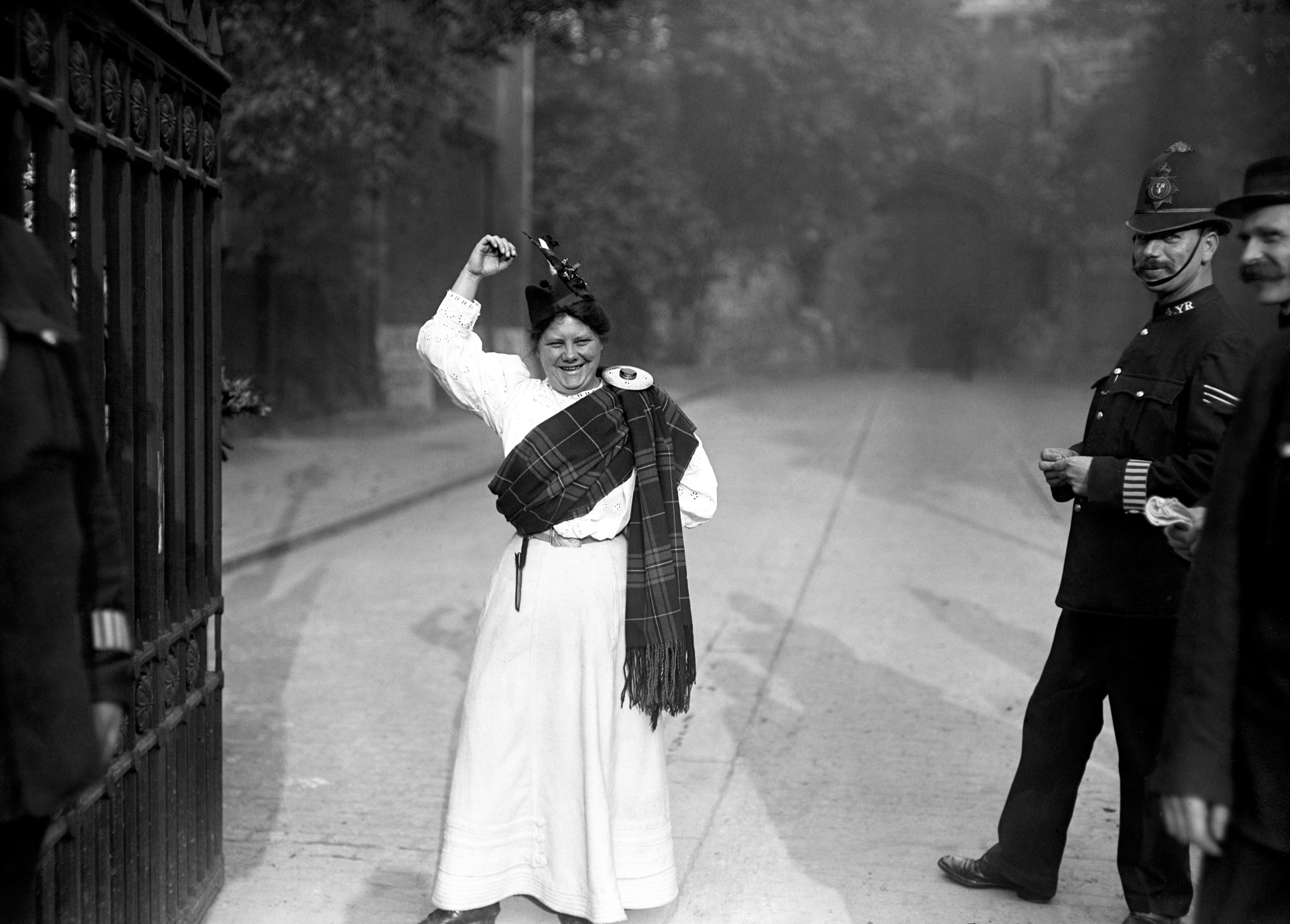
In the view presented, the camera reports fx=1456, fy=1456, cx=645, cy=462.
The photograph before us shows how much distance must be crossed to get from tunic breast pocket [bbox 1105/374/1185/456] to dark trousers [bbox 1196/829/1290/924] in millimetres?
1744

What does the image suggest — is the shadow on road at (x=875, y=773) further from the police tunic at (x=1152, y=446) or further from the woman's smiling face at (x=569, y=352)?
the woman's smiling face at (x=569, y=352)

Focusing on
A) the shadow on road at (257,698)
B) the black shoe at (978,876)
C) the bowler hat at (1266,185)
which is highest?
the bowler hat at (1266,185)

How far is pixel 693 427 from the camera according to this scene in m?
4.09

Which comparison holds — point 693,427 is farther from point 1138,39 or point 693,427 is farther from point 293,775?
point 1138,39

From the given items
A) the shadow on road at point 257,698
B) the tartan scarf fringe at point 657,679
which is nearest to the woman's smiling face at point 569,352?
the tartan scarf fringe at point 657,679

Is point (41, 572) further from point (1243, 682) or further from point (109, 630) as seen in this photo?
point (1243, 682)

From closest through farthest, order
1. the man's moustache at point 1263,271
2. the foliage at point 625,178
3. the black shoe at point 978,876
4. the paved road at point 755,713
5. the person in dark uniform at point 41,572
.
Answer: the person in dark uniform at point 41,572, the man's moustache at point 1263,271, the black shoe at point 978,876, the paved road at point 755,713, the foliage at point 625,178

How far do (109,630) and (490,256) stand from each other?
1.90 m

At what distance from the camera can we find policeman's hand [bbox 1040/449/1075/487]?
406 cm

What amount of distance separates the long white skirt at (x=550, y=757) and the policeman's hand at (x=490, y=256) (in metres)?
0.78

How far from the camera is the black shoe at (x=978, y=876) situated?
4406 millimetres

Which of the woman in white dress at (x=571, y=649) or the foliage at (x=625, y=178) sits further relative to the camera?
the foliage at (x=625, y=178)

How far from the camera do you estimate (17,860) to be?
2.39 meters

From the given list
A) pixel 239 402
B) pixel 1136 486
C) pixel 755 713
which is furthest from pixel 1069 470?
pixel 755 713
